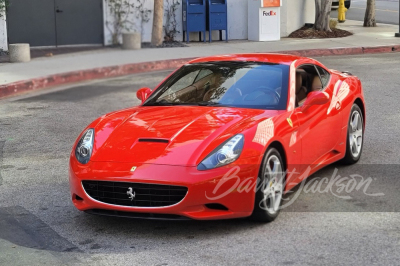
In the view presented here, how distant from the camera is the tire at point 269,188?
6133 millimetres

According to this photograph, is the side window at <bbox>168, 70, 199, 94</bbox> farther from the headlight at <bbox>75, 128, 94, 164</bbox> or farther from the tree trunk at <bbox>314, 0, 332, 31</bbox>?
the tree trunk at <bbox>314, 0, 332, 31</bbox>

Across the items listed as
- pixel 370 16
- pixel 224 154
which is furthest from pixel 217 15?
pixel 224 154

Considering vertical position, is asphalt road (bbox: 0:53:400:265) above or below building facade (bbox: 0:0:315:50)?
below

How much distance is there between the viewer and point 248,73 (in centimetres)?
740

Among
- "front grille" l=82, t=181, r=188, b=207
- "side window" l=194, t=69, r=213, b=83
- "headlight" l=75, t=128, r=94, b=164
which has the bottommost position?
"front grille" l=82, t=181, r=188, b=207

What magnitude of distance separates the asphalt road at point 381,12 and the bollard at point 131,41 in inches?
476

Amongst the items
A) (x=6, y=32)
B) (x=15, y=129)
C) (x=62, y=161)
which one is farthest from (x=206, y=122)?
(x=6, y=32)

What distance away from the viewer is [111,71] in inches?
689

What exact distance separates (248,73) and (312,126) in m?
0.84

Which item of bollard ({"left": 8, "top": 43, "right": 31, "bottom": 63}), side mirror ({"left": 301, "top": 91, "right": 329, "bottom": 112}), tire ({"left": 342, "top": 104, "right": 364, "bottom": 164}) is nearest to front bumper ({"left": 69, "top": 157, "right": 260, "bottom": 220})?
side mirror ({"left": 301, "top": 91, "right": 329, "bottom": 112})

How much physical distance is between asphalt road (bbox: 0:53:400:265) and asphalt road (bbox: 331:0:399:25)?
22.7 metres

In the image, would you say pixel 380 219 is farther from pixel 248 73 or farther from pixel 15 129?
pixel 15 129

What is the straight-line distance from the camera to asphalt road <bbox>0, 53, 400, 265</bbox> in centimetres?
554

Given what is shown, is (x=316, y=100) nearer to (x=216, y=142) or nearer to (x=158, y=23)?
(x=216, y=142)
